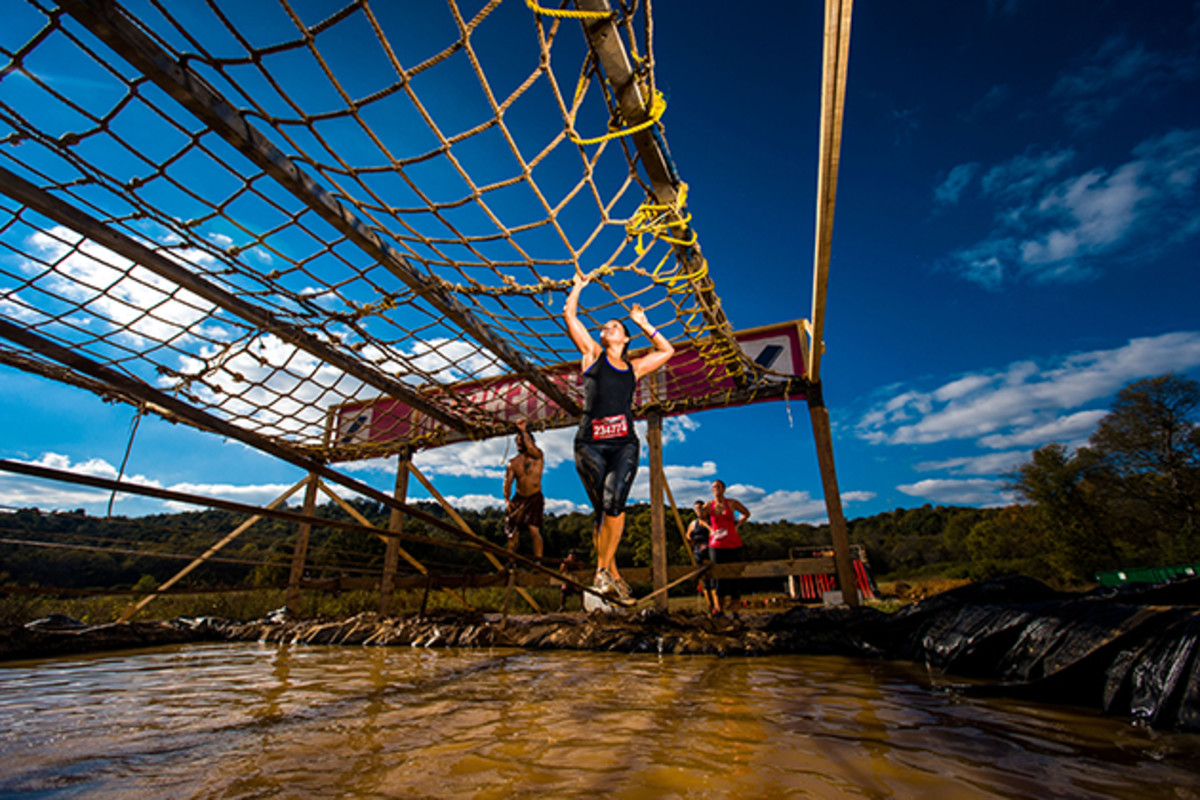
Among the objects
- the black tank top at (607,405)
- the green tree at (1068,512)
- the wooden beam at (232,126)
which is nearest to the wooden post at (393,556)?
the wooden beam at (232,126)

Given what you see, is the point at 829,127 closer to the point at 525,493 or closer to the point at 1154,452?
the point at 525,493

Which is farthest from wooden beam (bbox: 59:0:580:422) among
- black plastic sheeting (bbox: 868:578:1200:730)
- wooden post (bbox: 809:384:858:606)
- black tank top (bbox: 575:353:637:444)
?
wooden post (bbox: 809:384:858:606)

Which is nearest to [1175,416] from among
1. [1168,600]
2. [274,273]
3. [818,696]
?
[1168,600]

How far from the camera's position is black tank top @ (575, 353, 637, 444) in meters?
3.11

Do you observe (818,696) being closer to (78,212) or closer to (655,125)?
(655,125)

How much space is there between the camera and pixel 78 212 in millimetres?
2695

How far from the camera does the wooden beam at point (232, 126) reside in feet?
6.03

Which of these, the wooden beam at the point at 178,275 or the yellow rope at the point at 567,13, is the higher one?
the yellow rope at the point at 567,13

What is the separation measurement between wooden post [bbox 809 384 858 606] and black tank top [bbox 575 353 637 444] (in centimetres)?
304

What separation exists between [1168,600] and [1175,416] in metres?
30.1

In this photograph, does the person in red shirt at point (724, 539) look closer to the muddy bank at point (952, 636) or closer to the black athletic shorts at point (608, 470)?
the muddy bank at point (952, 636)

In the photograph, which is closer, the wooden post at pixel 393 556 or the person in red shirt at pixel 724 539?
the person in red shirt at pixel 724 539

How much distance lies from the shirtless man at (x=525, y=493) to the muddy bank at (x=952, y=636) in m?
1.01

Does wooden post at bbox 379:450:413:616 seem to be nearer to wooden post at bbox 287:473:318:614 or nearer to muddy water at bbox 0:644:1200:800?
wooden post at bbox 287:473:318:614
